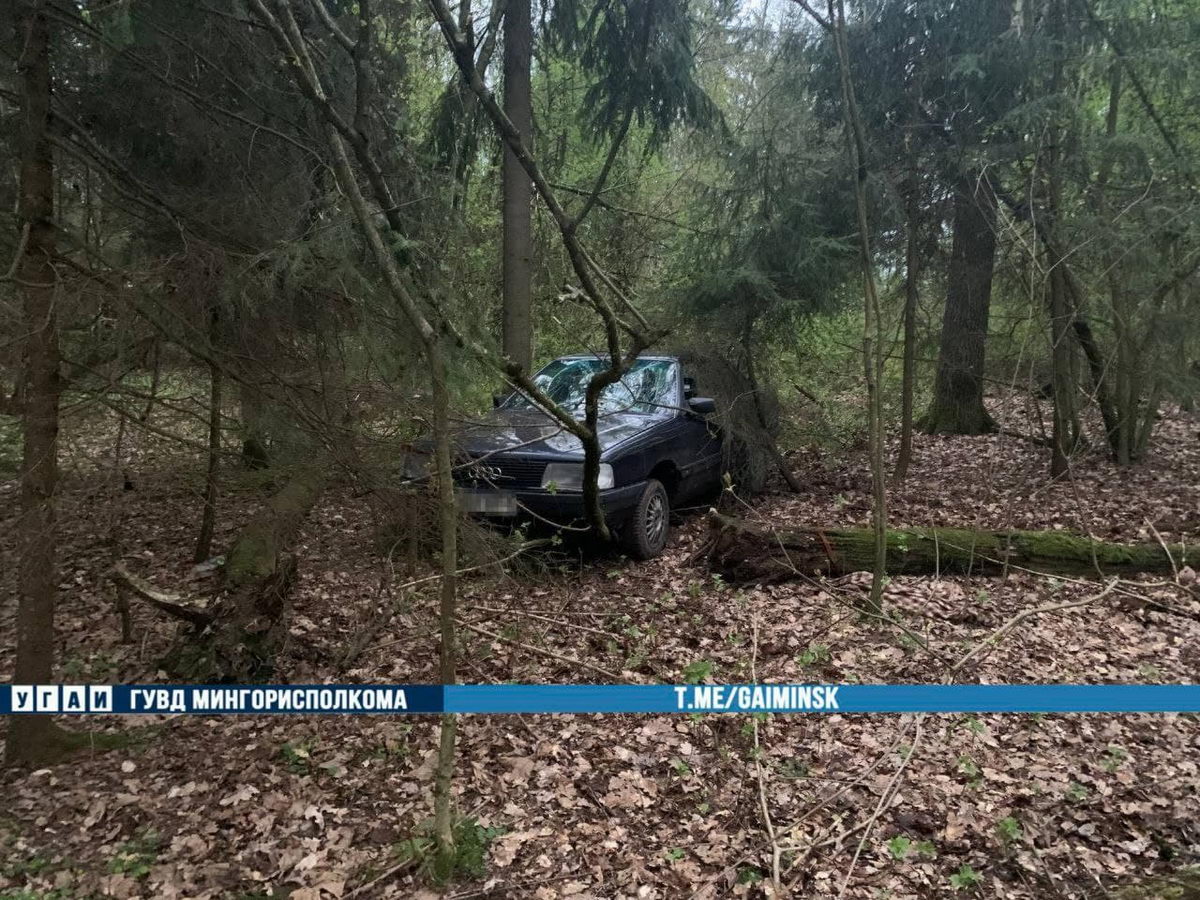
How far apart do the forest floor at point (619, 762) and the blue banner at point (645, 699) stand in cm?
38

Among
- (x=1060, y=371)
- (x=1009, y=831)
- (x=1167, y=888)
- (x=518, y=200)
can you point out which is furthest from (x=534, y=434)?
(x=1060, y=371)

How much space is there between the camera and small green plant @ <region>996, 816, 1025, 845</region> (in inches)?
127

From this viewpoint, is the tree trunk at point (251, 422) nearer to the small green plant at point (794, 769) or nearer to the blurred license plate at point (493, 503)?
the blurred license plate at point (493, 503)

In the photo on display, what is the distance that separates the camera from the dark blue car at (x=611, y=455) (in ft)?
19.5

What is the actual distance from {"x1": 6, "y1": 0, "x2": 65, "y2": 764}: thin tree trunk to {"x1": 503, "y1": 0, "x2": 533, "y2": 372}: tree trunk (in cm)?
516

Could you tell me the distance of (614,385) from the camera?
767cm

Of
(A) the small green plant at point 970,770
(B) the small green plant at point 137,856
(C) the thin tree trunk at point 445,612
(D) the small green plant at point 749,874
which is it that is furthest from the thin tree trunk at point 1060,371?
(B) the small green plant at point 137,856

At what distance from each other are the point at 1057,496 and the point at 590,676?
5962 mm

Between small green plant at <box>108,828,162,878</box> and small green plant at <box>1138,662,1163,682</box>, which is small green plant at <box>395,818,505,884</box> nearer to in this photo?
small green plant at <box>108,828,162,878</box>

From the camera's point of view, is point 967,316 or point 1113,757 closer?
point 1113,757

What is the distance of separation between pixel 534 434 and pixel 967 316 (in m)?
6.41

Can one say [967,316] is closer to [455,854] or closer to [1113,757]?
[1113,757]

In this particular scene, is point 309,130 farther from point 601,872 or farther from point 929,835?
point 929,835

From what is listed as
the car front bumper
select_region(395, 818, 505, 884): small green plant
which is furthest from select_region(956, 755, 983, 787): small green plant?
the car front bumper
